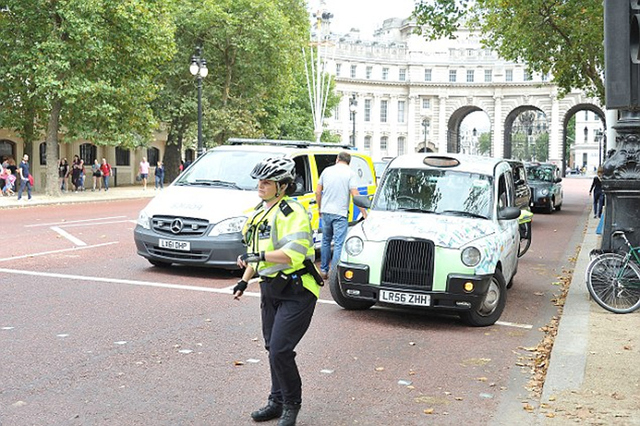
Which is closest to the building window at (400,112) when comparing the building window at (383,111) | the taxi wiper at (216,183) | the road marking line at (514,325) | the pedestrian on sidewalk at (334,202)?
the building window at (383,111)

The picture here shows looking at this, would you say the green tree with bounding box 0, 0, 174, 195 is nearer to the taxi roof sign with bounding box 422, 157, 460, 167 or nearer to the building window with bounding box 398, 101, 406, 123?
the taxi roof sign with bounding box 422, 157, 460, 167

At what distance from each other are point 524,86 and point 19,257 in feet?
359

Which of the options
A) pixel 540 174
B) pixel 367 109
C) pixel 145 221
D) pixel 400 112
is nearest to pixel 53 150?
pixel 540 174

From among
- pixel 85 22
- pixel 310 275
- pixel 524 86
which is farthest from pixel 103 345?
pixel 524 86

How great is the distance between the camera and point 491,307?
909cm

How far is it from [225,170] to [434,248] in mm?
5414

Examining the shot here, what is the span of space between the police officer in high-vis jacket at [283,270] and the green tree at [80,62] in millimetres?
28170

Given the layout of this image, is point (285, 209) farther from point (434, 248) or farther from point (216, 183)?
point (216, 183)

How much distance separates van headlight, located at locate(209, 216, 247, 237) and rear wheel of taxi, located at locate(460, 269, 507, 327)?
13.3ft

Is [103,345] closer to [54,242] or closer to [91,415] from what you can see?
[91,415]

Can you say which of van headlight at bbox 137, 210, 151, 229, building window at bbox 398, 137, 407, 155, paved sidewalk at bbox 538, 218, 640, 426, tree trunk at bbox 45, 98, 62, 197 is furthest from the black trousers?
building window at bbox 398, 137, 407, 155

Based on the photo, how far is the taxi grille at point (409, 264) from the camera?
8750 millimetres

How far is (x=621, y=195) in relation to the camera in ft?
32.4

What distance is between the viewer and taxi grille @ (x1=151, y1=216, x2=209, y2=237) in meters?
11.8
